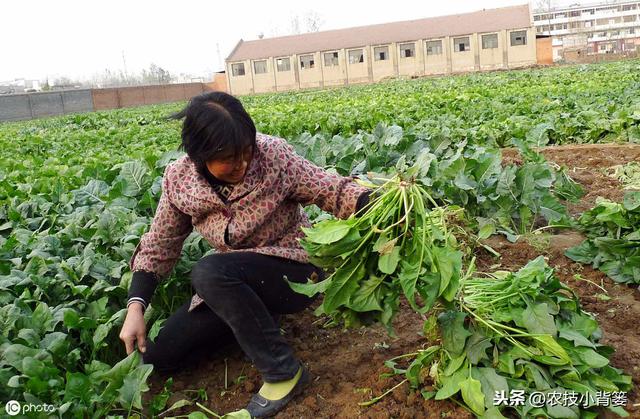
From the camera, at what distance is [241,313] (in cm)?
240

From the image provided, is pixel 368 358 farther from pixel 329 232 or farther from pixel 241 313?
pixel 329 232

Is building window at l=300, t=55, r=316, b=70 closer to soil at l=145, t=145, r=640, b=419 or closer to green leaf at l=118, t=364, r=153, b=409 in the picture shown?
soil at l=145, t=145, r=640, b=419

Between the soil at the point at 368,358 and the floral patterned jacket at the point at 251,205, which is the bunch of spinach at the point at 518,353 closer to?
the soil at the point at 368,358

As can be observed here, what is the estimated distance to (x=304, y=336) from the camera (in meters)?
3.02

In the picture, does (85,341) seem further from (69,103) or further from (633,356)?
(69,103)

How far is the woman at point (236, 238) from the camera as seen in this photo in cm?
231

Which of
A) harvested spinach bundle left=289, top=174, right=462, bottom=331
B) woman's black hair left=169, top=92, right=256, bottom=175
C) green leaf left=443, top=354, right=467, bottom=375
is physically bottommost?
green leaf left=443, top=354, right=467, bottom=375

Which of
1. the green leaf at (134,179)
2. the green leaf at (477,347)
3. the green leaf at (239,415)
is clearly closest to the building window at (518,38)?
the green leaf at (134,179)

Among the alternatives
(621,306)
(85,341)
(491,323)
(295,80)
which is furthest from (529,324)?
(295,80)

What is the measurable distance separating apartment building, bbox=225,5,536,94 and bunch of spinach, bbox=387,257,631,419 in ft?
157

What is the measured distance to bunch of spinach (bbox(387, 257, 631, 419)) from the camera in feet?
6.79

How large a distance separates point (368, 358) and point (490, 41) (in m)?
49.5

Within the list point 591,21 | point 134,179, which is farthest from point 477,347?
point 591,21

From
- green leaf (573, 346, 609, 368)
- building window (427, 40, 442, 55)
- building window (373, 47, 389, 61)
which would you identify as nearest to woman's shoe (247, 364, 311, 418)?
green leaf (573, 346, 609, 368)
